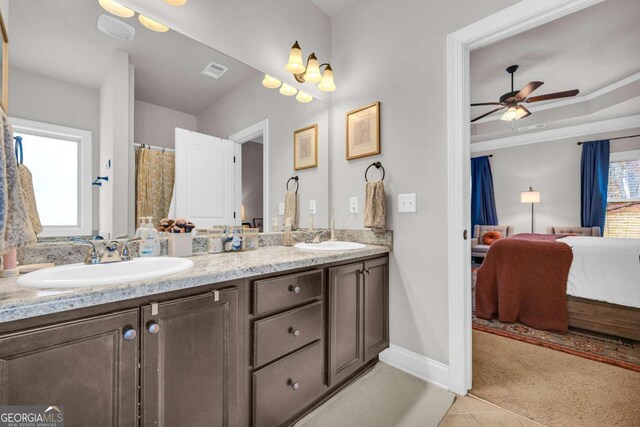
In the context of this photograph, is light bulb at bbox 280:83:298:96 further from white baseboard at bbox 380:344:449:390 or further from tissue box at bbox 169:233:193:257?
white baseboard at bbox 380:344:449:390

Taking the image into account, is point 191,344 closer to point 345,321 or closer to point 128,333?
point 128,333

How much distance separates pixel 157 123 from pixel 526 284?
319 centimetres

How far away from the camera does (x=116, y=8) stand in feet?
4.25

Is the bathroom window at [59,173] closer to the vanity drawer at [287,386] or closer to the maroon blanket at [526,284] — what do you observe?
the vanity drawer at [287,386]

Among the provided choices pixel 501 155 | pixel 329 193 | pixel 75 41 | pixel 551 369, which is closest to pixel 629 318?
pixel 551 369

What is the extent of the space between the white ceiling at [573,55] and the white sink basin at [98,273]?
3675 millimetres

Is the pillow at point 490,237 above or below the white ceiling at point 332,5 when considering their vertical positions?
below

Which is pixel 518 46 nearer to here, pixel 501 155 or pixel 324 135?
pixel 324 135

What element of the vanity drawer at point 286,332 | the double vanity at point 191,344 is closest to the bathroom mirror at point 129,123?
the double vanity at point 191,344

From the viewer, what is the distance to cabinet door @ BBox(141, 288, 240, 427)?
88cm

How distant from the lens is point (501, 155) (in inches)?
245

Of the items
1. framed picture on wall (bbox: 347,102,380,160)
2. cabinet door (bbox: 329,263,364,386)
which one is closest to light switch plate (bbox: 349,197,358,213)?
framed picture on wall (bbox: 347,102,380,160)

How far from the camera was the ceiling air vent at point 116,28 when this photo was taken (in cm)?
127

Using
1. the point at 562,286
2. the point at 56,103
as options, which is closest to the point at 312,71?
the point at 56,103
